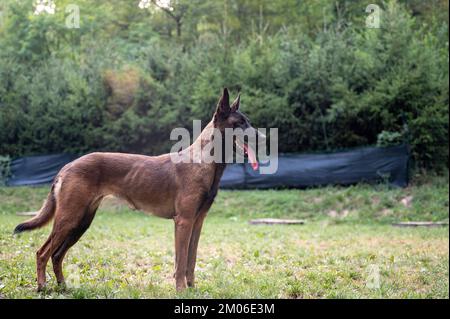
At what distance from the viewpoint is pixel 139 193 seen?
16.0ft

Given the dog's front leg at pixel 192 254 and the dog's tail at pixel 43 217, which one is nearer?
the dog's tail at pixel 43 217

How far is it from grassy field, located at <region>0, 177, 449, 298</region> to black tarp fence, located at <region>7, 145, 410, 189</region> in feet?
2.27

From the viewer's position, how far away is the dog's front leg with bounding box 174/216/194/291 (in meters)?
4.73

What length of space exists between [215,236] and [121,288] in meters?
5.41

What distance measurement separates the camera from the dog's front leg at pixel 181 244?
15.5 ft

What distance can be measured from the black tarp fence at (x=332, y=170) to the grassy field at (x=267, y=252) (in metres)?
0.69

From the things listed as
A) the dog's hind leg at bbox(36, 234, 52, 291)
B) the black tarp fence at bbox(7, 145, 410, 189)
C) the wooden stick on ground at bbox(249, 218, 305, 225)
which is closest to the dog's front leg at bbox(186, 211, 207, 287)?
the dog's hind leg at bbox(36, 234, 52, 291)

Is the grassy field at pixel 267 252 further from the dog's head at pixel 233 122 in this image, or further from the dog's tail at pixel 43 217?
the dog's head at pixel 233 122

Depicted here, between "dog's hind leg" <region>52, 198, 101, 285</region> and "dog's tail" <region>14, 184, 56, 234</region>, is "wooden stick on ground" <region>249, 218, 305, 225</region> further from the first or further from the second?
"dog's tail" <region>14, 184, 56, 234</region>

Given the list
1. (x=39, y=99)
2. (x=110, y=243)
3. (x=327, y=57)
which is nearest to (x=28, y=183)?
(x=39, y=99)

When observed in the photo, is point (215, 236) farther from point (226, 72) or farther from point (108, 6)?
point (108, 6)

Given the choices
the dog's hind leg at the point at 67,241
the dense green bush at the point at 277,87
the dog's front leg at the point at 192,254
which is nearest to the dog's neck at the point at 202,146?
the dog's front leg at the point at 192,254

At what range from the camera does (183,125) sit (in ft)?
58.5

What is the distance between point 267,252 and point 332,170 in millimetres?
8325
